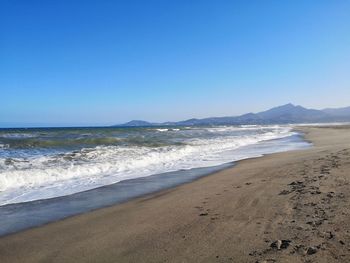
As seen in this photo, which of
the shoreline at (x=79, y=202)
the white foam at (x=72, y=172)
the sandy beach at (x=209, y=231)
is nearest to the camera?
the sandy beach at (x=209, y=231)

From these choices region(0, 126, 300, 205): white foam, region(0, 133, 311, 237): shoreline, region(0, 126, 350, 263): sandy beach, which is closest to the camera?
region(0, 126, 350, 263): sandy beach

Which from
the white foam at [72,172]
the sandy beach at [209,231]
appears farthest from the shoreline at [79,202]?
the white foam at [72,172]

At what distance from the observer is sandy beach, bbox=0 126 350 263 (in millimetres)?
4566

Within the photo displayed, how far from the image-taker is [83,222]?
6531 mm

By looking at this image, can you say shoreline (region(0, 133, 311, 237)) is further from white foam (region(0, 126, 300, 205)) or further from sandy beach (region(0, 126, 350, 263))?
white foam (region(0, 126, 300, 205))

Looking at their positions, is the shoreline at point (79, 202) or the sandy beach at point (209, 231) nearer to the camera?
the sandy beach at point (209, 231)

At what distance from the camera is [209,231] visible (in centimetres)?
549

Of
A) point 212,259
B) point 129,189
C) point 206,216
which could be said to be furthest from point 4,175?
point 212,259

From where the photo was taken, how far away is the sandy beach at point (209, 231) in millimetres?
4566

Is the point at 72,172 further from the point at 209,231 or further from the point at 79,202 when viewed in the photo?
the point at 209,231

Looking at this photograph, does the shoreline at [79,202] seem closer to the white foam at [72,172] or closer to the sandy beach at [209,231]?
the sandy beach at [209,231]

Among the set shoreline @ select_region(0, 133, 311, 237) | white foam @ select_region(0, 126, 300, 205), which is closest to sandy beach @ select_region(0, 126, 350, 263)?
shoreline @ select_region(0, 133, 311, 237)

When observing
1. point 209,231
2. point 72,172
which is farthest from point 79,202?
point 72,172

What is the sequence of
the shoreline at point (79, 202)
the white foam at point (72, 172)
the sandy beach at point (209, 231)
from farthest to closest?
the white foam at point (72, 172) < the shoreline at point (79, 202) < the sandy beach at point (209, 231)
